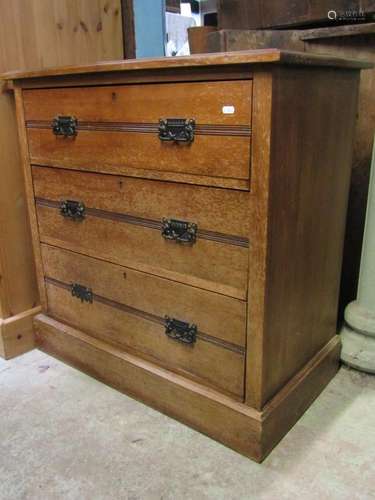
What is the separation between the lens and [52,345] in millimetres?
1655

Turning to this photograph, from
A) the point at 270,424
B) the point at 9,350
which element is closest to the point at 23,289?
the point at 9,350

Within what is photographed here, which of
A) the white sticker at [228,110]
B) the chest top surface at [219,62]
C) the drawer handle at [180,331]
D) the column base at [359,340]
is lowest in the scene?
the column base at [359,340]

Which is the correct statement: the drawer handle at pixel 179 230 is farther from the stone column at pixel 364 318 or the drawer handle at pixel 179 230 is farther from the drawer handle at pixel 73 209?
the stone column at pixel 364 318

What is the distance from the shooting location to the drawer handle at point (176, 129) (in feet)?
3.51

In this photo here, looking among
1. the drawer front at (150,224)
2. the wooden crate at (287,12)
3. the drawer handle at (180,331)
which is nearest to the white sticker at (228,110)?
the drawer front at (150,224)

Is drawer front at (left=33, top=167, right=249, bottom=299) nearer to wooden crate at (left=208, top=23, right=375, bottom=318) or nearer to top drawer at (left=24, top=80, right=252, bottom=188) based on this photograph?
top drawer at (left=24, top=80, right=252, bottom=188)

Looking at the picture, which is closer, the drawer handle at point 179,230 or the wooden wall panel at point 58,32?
the drawer handle at point 179,230

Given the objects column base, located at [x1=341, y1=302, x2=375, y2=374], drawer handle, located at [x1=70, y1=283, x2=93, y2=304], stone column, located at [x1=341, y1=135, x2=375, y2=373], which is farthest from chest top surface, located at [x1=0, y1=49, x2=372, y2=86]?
column base, located at [x1=341, y1=302, x2=375, y2=374]

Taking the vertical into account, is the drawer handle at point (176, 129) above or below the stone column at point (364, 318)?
above

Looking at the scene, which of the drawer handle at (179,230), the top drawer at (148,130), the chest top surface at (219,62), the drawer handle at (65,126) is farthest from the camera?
the drawer handle at (65,126)

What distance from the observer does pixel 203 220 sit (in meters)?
1.13

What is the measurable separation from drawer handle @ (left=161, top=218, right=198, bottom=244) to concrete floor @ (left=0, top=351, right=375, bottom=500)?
1.77ft

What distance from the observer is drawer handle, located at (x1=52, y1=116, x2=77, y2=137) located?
1.33 meters

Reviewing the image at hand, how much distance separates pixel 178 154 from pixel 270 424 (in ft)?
2.33
